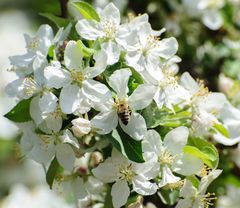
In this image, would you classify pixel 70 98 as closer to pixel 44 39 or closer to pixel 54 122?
pixel 54 122

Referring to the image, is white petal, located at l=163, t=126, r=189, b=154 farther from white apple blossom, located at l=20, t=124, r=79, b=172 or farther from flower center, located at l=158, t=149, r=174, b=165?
white apple blossom, located at l=20, t=124, r=79, b=172

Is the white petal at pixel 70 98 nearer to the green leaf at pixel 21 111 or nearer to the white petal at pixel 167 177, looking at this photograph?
the green leaf at pixel 21 111

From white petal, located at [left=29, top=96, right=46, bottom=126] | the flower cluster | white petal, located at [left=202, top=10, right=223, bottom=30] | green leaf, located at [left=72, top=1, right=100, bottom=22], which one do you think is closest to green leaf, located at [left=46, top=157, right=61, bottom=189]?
the flower cluster

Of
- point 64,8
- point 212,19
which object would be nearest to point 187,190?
point 64,8

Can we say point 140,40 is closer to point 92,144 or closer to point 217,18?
point 92,144

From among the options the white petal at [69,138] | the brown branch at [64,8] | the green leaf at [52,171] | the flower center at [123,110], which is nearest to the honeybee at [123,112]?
the flower center at [123,110]

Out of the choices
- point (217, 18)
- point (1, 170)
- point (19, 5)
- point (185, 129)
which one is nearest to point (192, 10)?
point (217, 18)
